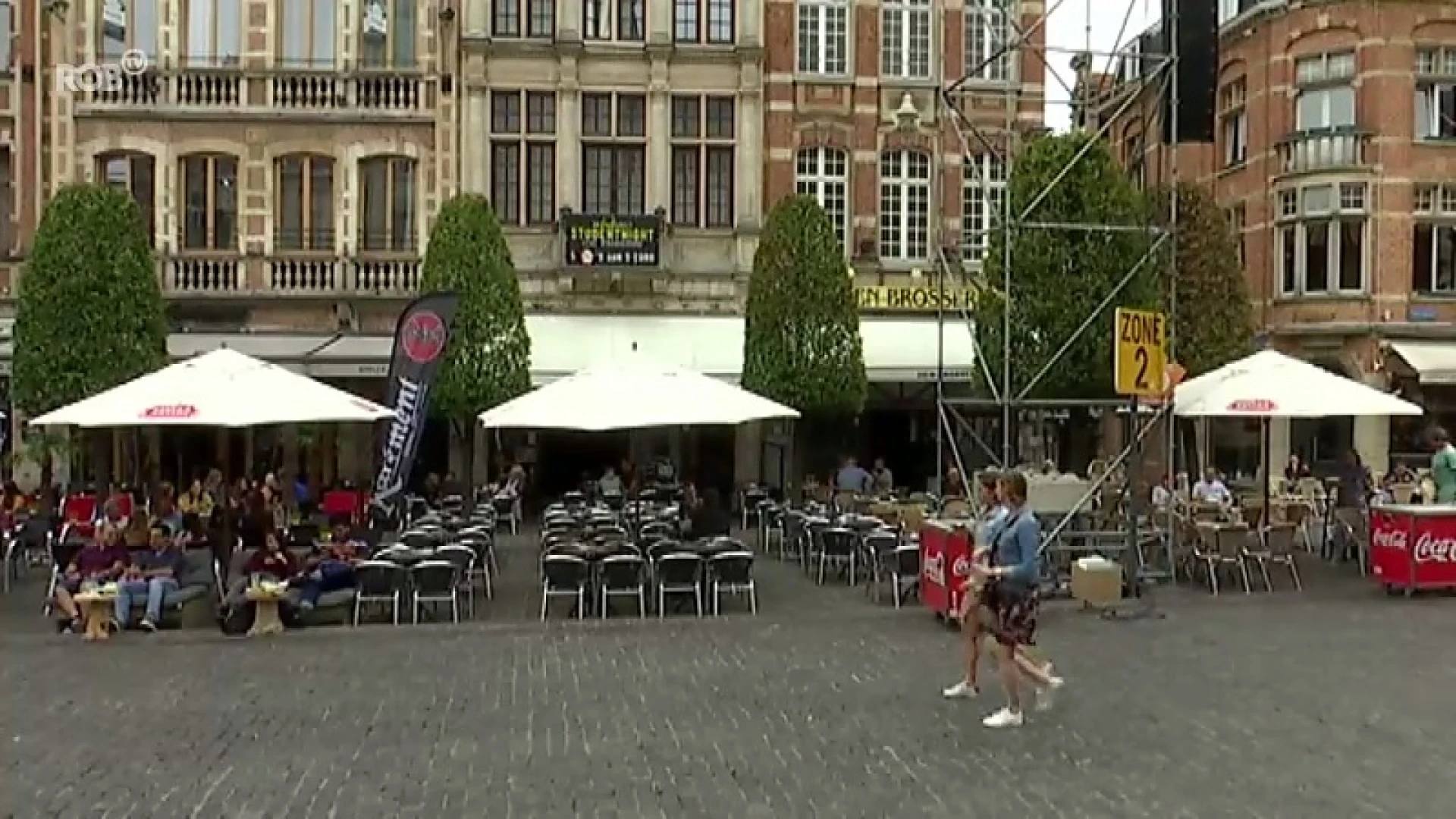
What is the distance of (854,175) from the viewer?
92.1ft

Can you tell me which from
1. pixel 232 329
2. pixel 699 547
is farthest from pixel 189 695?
pixel 232 329

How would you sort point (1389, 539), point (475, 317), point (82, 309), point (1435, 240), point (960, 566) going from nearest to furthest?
1. point (960, 566)
2. point (1389, 539)
3. point (82, 309)
4. point (475, 317)
5. point (1435, 240)

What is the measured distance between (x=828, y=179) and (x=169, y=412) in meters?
16.2

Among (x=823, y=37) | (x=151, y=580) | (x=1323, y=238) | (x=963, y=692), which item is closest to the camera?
(x=963, y=692)

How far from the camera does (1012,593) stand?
9.41 metres

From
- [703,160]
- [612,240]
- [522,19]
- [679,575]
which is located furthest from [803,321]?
[679,575]

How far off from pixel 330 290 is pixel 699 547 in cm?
1399

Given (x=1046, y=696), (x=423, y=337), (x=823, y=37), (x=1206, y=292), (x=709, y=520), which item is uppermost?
(x=823, y=37)

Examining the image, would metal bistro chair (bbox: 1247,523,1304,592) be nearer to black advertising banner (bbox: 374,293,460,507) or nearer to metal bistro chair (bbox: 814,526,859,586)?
metal bistro chair (bbox: 814,526,859,586)

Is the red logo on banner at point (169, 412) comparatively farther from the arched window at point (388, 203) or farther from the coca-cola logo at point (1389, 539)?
the arched window at point (388, 203)

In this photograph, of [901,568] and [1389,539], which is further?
[1389,539]

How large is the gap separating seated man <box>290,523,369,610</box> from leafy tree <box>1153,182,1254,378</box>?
15.9 meters

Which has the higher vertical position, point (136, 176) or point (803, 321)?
point (136, 176)

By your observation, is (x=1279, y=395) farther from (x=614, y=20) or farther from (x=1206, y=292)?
(x=614, y=20)
